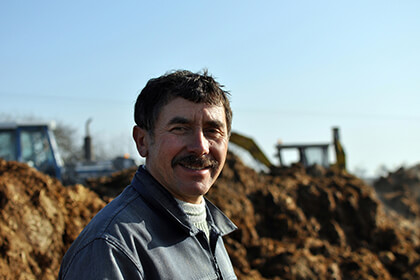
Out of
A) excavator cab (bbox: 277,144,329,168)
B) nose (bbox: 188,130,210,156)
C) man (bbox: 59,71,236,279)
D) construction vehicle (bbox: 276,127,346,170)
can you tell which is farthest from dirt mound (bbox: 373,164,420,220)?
nose (bbox: 188,130,210,156)

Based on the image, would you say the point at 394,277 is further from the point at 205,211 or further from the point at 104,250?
the point at 104,250

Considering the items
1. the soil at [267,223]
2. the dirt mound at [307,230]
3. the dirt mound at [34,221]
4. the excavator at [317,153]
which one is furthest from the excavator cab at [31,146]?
the excavator at [317,153]

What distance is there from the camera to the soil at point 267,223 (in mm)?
4012

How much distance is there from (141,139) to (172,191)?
1.02ft

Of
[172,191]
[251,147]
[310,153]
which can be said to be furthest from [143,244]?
[310,153]

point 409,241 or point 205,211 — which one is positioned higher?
point 205,211

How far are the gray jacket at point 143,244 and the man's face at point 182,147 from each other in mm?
71

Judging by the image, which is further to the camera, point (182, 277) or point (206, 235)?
point (206, 235)

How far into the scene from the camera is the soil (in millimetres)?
4012

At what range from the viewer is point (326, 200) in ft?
31.7

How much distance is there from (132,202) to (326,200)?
8.47 m

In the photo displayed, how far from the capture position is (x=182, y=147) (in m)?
1.92

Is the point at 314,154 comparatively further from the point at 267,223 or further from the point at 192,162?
the point at 192,162

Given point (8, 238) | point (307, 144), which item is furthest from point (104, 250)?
point (307, 144)
